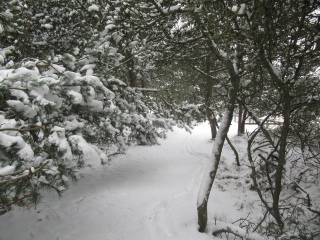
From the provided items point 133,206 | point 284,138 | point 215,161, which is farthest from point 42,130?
point 284,138

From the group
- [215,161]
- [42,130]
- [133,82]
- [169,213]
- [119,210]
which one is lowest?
[119,210]

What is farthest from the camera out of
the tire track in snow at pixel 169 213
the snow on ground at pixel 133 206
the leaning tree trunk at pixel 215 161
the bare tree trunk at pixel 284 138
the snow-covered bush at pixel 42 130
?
the snow on ground at pixel 133 206

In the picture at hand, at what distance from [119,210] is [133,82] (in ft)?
20.5

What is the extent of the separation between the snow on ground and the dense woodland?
637 mm

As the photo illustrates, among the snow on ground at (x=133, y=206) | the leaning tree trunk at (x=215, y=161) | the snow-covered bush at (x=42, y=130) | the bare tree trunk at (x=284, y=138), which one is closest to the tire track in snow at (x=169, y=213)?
the snow on ground at (x=133, y=206)

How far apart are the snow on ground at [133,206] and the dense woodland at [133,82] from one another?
0.64 metres

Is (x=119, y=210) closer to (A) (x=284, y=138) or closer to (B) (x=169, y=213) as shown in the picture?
(B) (x=169, y=213)

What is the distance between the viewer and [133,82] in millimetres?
10578

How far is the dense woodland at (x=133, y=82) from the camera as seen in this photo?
3.06 metres

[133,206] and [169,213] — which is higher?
[169,213]

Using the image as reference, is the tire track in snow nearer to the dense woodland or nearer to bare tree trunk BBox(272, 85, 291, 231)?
the dense woodland

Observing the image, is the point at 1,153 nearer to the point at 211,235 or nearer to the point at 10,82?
the point at 10,82

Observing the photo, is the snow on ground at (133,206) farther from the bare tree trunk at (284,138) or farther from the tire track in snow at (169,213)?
the bare tree trunk at (284,138)

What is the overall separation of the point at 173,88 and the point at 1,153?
291 inches
